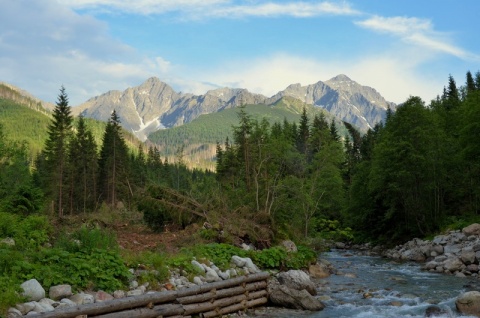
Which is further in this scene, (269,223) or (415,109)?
(415,109)

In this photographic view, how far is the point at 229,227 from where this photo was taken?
1934 cm

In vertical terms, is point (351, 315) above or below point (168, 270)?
below

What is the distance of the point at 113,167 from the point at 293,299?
157 ft

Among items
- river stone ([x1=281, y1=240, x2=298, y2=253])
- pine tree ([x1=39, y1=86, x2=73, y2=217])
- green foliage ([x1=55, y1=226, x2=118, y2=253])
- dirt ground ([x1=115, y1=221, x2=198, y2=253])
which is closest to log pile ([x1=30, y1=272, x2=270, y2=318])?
green foliage ([x1=55, y1=226, x2=118, y2=253])

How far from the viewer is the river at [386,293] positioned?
13266 mm

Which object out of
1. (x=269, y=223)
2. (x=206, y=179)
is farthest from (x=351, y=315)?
(x=206, y=179)

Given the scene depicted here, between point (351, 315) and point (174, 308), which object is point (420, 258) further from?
point (174, 308)

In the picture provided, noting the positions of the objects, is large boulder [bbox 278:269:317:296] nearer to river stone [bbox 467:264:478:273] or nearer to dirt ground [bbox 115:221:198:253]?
dirt ground [bbox 115:221:198:253]

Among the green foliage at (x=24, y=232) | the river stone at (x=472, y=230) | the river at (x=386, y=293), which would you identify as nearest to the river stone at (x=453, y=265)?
the river at (x=386, y=293)

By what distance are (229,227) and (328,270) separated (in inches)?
254

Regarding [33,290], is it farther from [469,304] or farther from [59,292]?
[469,304]

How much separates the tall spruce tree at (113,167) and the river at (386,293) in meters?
38.4

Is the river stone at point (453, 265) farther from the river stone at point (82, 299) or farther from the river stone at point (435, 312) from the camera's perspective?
the river stone at point (82, 299)

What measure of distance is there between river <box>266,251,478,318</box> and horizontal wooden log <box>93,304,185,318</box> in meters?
3.57
